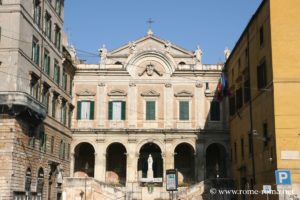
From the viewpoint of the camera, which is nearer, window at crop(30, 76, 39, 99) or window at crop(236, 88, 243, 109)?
window at crop(30, 76, 39, 99)

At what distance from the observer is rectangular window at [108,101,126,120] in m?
41.5

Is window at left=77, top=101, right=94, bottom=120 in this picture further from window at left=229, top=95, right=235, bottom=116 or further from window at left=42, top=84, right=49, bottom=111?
window at left=229, top=95, right=235, bottom=116

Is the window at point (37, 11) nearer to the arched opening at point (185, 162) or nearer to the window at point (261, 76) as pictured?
the window at point (261, 76)

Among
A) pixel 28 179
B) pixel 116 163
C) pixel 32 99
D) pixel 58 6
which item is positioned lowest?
pixel 28 179

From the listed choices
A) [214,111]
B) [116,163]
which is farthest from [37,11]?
[214,111]

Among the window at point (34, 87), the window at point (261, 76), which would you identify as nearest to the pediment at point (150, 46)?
the window at point (34, 87)

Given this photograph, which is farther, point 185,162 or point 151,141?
point 185,162

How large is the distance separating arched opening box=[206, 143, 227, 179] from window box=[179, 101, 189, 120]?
3.66 m

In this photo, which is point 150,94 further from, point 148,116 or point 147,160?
point 147,160

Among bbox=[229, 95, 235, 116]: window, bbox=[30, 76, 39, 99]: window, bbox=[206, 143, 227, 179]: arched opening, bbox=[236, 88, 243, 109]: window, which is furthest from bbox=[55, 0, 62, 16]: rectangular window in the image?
bbox=[206, 143, 227, 179]: arched opening

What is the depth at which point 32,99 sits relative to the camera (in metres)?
28.1

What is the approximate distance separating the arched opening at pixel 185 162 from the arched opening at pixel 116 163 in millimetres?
4829

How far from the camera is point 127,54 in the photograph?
142 feet

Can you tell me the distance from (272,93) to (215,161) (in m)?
17.7
